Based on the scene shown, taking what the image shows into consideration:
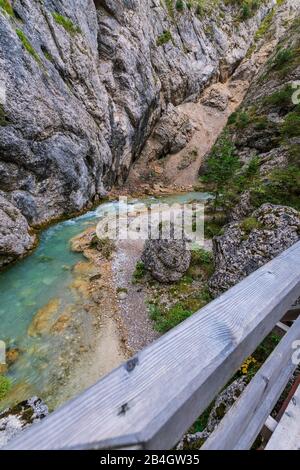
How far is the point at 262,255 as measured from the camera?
7766mm

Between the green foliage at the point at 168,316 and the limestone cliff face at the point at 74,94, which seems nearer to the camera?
the green foliage at the point at 168,316

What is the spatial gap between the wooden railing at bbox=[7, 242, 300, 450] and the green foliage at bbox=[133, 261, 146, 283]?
9374 mm

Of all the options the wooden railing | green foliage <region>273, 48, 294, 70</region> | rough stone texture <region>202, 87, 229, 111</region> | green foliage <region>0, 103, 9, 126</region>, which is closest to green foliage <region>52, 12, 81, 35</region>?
green foliage <region>0, 103, 9, 126</region>

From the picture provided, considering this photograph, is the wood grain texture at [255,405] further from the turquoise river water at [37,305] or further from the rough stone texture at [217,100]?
the rough stone texture at [217,100]

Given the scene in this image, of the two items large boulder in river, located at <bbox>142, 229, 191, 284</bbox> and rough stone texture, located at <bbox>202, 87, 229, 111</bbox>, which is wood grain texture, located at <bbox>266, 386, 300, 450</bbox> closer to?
large boulder in river, located at <bbox>142, 229, 191, 284</bbox>

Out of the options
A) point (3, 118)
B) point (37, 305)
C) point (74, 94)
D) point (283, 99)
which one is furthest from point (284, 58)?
point (37, 305)

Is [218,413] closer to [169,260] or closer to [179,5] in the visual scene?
[169,260]

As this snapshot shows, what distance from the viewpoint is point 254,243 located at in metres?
8.05

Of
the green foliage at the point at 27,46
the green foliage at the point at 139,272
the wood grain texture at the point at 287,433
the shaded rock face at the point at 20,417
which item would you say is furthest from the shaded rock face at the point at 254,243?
the green foliage at the point at 27,46

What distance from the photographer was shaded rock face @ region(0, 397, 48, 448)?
4.78m

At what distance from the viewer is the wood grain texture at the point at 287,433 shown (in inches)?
52.5

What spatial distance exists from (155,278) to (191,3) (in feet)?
155

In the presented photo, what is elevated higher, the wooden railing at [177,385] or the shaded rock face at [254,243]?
the wooden railing at [177,385]

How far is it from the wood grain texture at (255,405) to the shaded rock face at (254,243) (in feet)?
21.0
